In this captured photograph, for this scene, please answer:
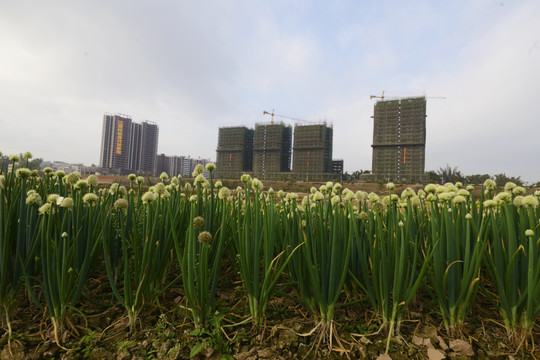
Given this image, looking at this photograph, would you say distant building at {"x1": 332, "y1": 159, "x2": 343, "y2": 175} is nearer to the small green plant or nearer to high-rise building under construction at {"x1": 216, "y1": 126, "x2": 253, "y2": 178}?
high-rise building under construction at {"x1": 216, "y1": 126, "x2": 253, "y2": 178}

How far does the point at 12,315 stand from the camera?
143cm

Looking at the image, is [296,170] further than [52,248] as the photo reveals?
Yes

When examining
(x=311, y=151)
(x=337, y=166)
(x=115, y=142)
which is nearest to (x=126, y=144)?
(x=115, y=142)

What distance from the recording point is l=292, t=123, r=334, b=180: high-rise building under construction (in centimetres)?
7581

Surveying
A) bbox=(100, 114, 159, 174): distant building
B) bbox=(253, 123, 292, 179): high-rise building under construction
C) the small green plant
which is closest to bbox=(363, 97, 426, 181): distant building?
bbox=(253, 123, 292, 179): high-rise building under construction

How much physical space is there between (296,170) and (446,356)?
77.4m

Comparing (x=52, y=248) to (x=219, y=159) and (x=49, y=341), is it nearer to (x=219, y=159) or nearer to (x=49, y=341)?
(x=49, y=341)

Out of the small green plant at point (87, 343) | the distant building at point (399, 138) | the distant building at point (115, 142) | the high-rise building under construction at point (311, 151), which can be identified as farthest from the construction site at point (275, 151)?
the small green plant at point (87, 343)

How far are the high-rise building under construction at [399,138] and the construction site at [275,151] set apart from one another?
14.8 metres

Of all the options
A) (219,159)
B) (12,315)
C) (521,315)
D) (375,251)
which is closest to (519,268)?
(521,315)

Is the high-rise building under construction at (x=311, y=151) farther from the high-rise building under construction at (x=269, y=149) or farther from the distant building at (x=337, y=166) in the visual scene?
the high-rise building under construction at (x=269, y=149)

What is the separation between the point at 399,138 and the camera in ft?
214

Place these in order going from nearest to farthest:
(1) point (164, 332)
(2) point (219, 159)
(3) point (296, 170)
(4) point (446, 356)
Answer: (4) point (446, 356) → (1) point (164, 332) → (3) point (296, 170) → (2) point (219, 159)

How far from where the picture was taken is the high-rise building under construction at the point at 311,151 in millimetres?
75812
